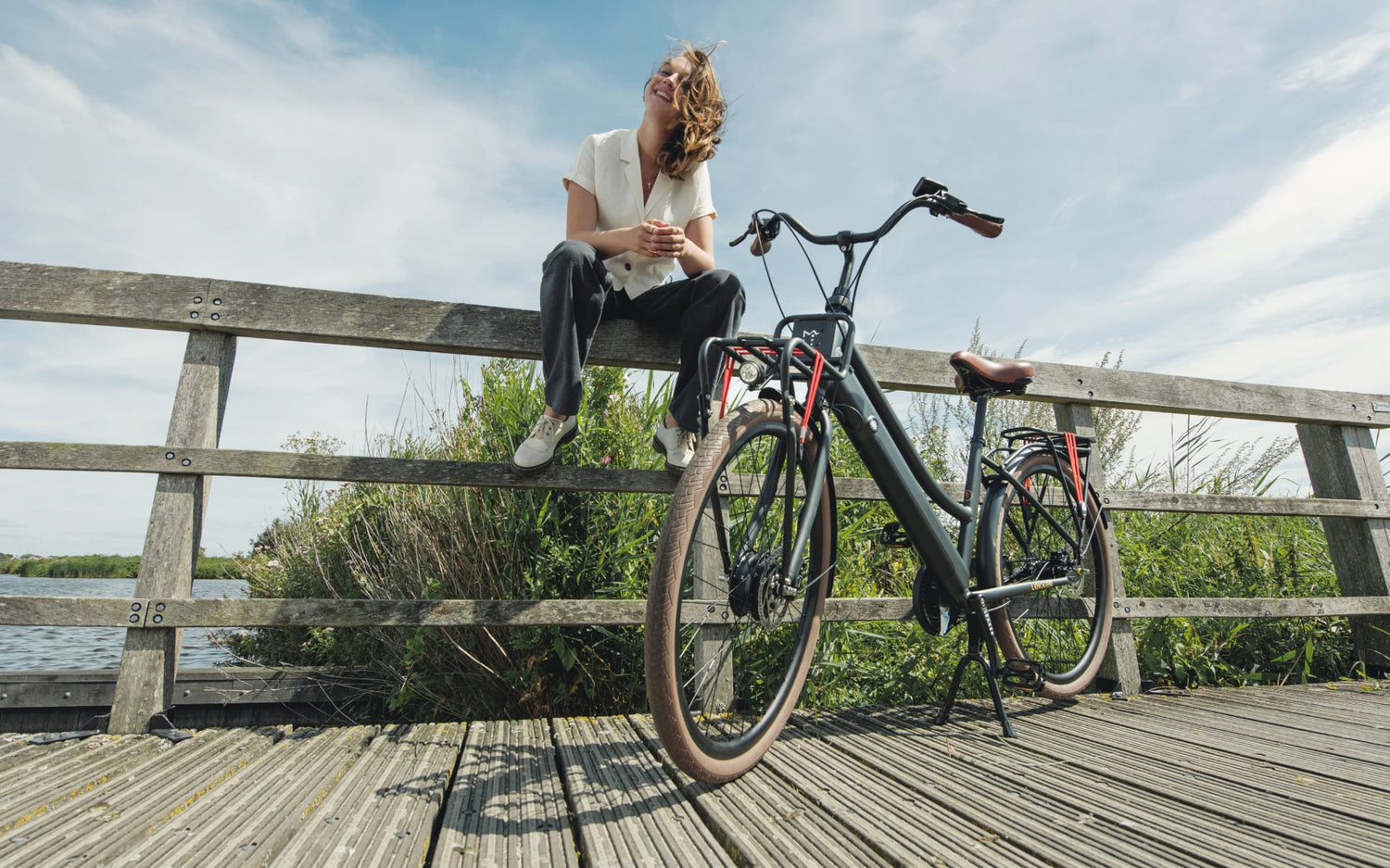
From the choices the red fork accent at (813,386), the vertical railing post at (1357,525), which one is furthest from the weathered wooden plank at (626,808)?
the vertical railing post at (1357,525)

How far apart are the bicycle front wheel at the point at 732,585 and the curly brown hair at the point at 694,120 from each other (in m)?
0.93

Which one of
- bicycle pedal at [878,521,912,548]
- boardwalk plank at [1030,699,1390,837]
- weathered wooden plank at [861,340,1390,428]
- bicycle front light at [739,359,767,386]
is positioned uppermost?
weathered wooden plank at [861,340,1390,428]

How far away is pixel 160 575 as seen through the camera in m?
2.06

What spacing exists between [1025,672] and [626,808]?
1333 millimetres

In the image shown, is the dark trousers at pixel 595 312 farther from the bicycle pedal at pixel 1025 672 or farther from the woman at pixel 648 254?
the bicycle pedal at pixel 1025 672

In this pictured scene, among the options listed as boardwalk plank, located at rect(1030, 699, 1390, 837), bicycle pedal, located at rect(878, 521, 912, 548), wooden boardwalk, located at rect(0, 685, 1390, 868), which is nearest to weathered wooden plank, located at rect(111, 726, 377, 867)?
wooden boardwalk, located at rect(0, 685, 1390, 868)

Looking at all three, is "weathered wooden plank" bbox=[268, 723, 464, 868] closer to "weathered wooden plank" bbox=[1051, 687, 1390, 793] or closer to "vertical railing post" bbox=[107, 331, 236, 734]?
"vertical railing post" bbox=[107, 331, 236, 734]

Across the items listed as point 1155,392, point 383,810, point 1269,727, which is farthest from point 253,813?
point 1155,392

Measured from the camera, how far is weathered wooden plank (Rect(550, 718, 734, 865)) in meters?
Result: 1.27

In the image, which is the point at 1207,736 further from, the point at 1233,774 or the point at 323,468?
the point at 323,468

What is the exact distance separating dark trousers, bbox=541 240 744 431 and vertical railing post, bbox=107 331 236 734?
953 millimetres

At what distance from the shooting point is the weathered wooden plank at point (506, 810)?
1.26 meters

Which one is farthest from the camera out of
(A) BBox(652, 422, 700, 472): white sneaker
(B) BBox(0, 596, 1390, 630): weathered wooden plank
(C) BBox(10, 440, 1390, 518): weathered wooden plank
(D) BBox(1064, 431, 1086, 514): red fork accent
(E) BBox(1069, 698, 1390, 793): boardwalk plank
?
(D) BBox(1064, 431, 1086, 514): red fork accent

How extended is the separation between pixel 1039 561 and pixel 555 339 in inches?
66.1
